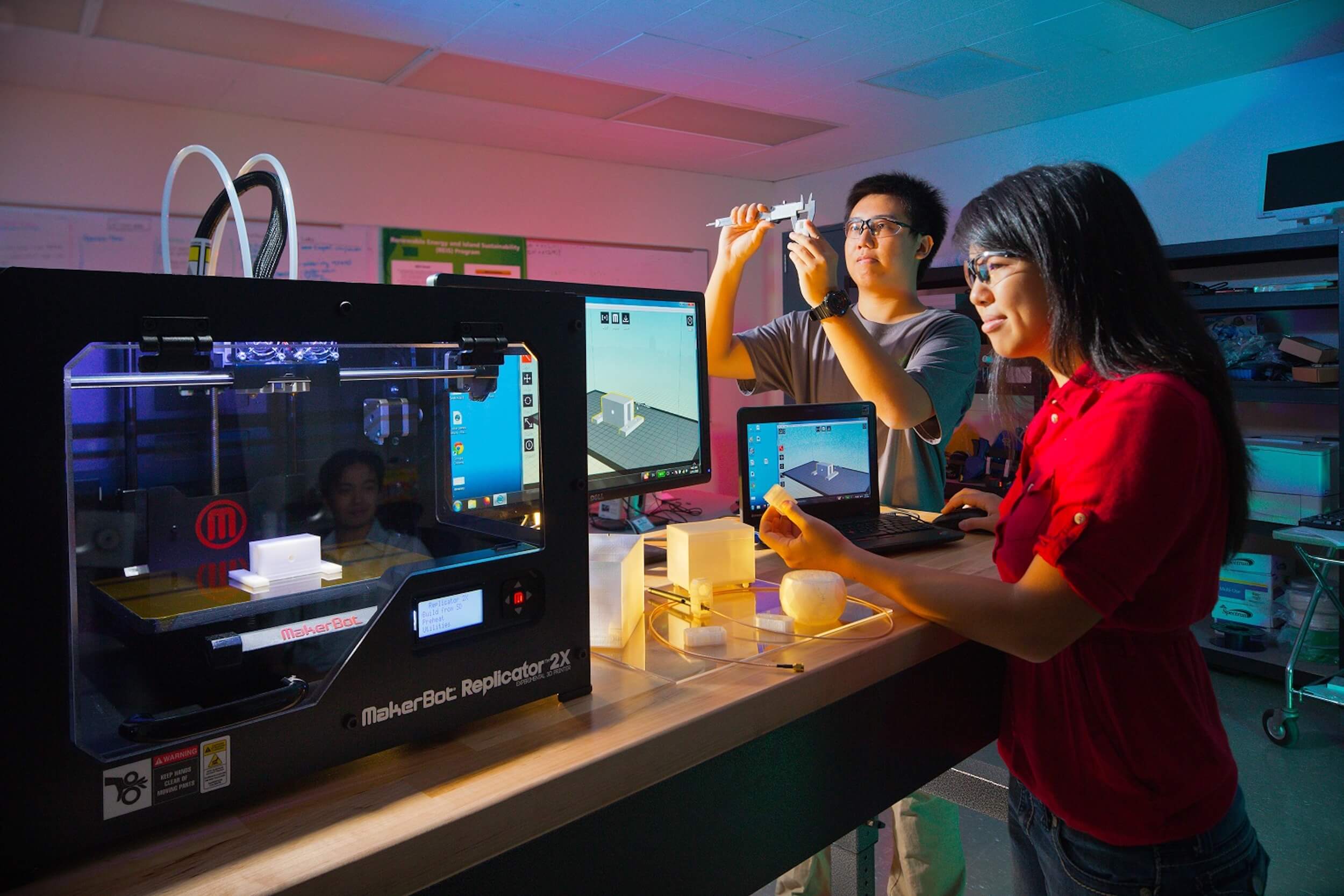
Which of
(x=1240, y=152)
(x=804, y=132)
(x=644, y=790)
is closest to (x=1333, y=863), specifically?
(x=644, y=790)

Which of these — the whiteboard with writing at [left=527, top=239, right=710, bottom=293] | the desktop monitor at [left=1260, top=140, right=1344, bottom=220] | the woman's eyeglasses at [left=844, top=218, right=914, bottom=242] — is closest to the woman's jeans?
the woman's eyeglasses at [left=844, top=218, right=914, bottom=242]

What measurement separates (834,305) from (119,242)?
396 cm

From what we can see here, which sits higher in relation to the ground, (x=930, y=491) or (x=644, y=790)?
(x=930, y=491)

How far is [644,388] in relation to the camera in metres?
1.32

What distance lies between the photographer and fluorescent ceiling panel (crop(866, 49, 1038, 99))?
3703 mm

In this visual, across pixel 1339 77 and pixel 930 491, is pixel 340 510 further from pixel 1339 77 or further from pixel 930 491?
pixel 1339 77

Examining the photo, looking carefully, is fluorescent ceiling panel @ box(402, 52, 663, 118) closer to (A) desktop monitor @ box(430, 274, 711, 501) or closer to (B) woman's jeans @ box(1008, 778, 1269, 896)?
(A) desktop monitor @ box(430, 274, 711, 501)

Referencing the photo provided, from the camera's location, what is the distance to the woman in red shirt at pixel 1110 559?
0.89 meters

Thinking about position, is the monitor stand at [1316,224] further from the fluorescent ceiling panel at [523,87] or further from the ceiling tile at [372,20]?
the ceiling tile at [372,20]

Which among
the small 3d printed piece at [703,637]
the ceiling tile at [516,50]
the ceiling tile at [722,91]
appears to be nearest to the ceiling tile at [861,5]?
the ceiling tile at [722,91]

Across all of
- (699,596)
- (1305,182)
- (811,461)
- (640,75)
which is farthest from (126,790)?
(1305,182)

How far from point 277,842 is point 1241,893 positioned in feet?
3.23

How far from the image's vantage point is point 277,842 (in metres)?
0.58

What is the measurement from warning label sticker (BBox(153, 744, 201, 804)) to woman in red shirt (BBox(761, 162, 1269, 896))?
731 mm
